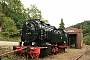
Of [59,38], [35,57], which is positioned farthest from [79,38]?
[35,57]

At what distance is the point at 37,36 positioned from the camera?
11430mm

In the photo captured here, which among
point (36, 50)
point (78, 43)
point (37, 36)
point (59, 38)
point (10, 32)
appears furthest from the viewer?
point (10, 32)

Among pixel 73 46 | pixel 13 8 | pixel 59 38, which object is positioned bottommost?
pixel 73 46

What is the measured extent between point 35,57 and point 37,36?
5.15 ft

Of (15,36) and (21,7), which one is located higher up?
(21,7)

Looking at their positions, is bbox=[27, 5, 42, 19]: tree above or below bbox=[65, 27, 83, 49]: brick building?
above

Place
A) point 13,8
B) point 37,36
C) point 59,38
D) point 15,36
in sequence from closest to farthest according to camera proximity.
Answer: point 37,36 < point 59,38 < point 15,36 < point 13,8

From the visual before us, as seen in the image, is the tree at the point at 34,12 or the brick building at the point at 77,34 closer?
the brick building at the point at 77,34

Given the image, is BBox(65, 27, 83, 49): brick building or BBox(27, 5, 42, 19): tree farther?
BBox(27, 5, 42, 19): tree

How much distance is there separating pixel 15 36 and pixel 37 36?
25.8m

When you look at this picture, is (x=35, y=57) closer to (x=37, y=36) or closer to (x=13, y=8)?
(x=37, y=36)

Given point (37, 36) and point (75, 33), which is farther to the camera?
point (75, 33)

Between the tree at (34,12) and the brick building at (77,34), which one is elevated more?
the tree at (34,12)

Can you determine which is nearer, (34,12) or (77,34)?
(77,34)
